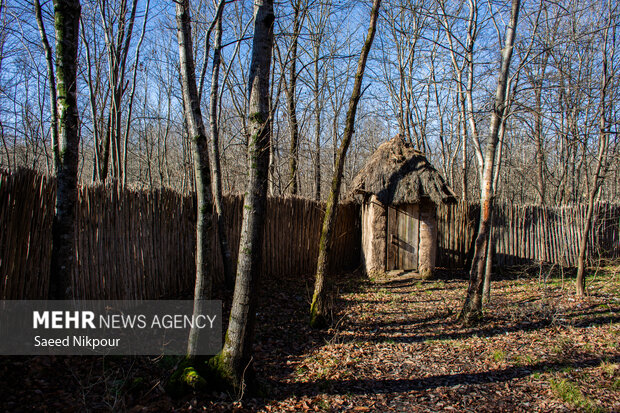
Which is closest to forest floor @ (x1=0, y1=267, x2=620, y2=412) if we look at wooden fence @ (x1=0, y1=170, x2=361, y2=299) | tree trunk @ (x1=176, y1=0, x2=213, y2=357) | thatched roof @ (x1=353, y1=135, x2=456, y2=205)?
tree trunk @ (x1=176, y1=0, x2=213, y2=357)

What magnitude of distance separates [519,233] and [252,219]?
1041cm

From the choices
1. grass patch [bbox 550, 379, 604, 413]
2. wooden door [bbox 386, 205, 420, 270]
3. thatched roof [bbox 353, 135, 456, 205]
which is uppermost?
thatched roof [bbox 353, 135, 456, 205]

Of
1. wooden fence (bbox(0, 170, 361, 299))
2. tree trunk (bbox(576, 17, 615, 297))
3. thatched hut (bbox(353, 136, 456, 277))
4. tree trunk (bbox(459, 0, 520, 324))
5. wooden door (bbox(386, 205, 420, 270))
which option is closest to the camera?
wooden fence (bbox(0, 170, 361, 299))

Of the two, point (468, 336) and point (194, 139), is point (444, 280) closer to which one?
point (468, 336)

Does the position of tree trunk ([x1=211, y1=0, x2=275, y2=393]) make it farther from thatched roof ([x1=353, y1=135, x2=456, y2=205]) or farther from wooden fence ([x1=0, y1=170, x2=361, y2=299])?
thatched roof ([x1=353, y1=135, x2=456, y2=205])

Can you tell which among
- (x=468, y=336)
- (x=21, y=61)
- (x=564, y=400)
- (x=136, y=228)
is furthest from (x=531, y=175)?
(x=21, y=61)

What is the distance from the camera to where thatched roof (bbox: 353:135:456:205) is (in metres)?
9.28

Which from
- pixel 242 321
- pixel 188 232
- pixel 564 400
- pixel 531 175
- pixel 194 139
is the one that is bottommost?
pixel 564 400

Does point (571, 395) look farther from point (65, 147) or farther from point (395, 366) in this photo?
point (65, 147)

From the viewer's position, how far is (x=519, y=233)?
11117 millimetres

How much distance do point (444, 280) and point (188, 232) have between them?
6.64 meters

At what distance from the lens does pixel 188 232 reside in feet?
21.8

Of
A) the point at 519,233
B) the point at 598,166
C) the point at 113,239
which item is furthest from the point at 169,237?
the point at 519,233

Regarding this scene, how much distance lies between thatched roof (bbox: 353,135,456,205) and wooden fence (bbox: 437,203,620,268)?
1972 mm
